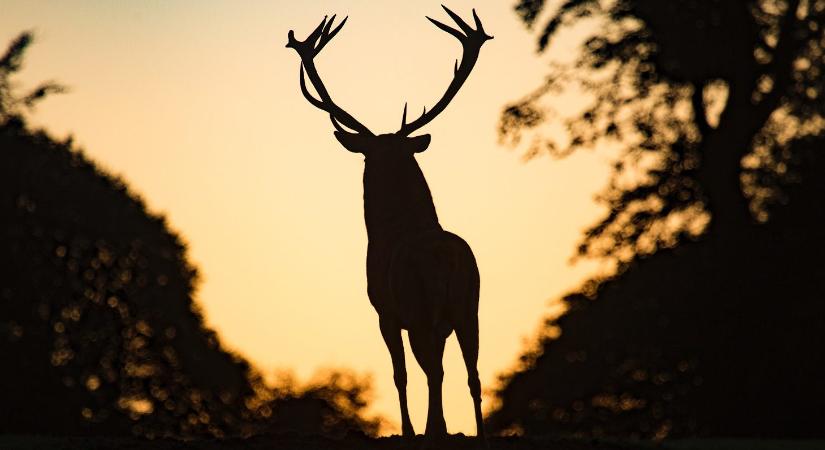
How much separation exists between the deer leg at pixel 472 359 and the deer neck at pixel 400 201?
1.23 m

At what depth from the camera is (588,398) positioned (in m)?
41.2

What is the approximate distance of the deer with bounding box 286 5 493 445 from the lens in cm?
2016

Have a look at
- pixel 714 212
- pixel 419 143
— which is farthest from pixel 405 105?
pixel 714 212

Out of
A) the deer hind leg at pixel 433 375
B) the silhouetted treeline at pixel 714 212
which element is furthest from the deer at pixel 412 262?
the silhouetted treeline at pixel 714 212

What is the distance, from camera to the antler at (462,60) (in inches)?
845

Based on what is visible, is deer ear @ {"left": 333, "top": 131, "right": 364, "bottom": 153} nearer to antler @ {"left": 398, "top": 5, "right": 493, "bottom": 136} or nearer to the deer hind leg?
antler @ {"left": 398, "top": 5, "right": 493, "bottom": 136}

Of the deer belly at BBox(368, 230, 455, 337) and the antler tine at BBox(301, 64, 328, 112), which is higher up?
the antler tine at BBox(301, 64, 328, 112)

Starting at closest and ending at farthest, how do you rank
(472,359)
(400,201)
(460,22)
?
(472,359) < (400,201) < (460,22)

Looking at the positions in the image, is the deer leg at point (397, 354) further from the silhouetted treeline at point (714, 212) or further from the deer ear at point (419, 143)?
the silhouetted treeline at point (714, 212)

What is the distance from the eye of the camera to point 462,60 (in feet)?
73.2

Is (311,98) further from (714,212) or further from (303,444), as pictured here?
(714,212)

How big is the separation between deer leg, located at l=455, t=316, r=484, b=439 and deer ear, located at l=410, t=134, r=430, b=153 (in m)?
2.00

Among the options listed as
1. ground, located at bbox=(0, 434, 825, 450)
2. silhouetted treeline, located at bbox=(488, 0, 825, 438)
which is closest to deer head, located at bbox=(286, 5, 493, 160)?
ground, located at bbox=(0, 434, 825, 450)

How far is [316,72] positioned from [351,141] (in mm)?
1546
